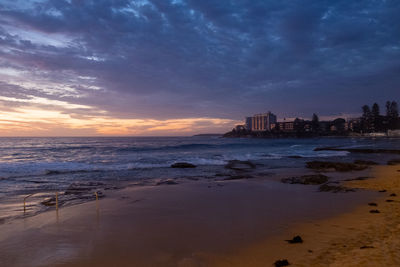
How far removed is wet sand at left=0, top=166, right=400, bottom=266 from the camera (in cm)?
520

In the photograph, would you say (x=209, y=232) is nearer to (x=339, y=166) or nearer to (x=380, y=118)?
(x=339, y=166)

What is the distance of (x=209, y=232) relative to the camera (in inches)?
267

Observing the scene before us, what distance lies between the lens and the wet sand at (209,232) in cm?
520

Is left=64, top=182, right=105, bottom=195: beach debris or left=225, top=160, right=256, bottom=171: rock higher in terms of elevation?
left=64, top=182, right=105, bottom=195: beach debris

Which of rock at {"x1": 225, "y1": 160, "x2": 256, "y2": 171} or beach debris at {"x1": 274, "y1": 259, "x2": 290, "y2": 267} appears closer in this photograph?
beach debris at {"x1": 274, "y1": 259, "x2": 290, "y2": 267}

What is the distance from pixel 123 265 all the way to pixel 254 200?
6817 millimetres

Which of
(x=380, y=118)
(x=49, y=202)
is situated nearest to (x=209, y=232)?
(x=49, y=202)

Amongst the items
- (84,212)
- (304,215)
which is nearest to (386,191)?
(304,215)

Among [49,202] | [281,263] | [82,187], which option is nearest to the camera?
[281,263]

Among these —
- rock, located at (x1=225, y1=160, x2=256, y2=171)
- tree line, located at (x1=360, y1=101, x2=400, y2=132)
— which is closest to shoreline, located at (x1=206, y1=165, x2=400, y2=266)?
rock, located at (x1=225, y1=160, x2=256, y2=171)

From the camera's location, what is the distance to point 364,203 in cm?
957

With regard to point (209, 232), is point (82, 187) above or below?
below

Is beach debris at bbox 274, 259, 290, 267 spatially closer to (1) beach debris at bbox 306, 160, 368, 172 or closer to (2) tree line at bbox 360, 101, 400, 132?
(1) beach debris at bbox 306, 160, 368, 172

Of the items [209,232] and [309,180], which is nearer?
[209,232]
